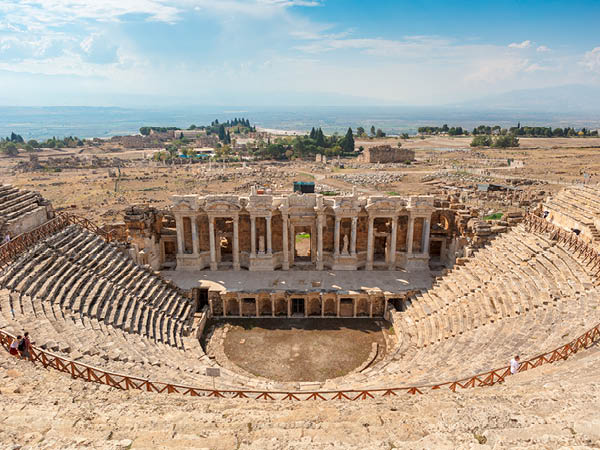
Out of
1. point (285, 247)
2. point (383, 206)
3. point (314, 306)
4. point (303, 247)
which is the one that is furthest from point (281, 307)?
point (303, 247)

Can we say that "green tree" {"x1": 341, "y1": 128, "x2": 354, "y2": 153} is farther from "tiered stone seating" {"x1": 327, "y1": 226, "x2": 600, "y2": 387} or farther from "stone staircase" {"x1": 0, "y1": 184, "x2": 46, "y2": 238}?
"stone staircase" {"x1": 0, "y1": 184, "x2": 46, "y2": 238}

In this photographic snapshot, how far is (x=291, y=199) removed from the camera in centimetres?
2884

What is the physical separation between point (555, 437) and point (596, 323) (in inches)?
341

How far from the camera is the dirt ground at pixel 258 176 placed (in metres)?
62.6

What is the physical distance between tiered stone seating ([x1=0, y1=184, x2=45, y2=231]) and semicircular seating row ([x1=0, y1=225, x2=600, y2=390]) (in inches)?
77.2

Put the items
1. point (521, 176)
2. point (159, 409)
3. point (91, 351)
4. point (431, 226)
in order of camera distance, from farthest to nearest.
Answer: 1. point (521, 176)
2. point (431, 226)
3. point (91, 351)
4. point (159, 409)

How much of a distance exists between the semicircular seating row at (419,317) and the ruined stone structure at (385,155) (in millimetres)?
80158

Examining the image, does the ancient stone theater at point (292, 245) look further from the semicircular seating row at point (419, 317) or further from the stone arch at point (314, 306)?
the semicircular seating row at point (419, 317)

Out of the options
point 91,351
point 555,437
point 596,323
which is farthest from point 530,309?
point 91,351

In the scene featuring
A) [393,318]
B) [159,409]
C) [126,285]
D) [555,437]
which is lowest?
[393,318]

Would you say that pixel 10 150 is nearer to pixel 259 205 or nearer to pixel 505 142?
pixel 259 205

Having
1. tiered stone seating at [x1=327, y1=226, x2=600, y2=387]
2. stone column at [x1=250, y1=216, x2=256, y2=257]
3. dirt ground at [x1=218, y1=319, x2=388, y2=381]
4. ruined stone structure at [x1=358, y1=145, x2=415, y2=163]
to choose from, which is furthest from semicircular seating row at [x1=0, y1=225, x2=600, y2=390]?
ruined stone structure at [x1=358, y1=145, x2=415, y2=163]

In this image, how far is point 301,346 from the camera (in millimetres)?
22781

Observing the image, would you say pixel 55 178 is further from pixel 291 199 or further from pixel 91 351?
pixel 91 351
